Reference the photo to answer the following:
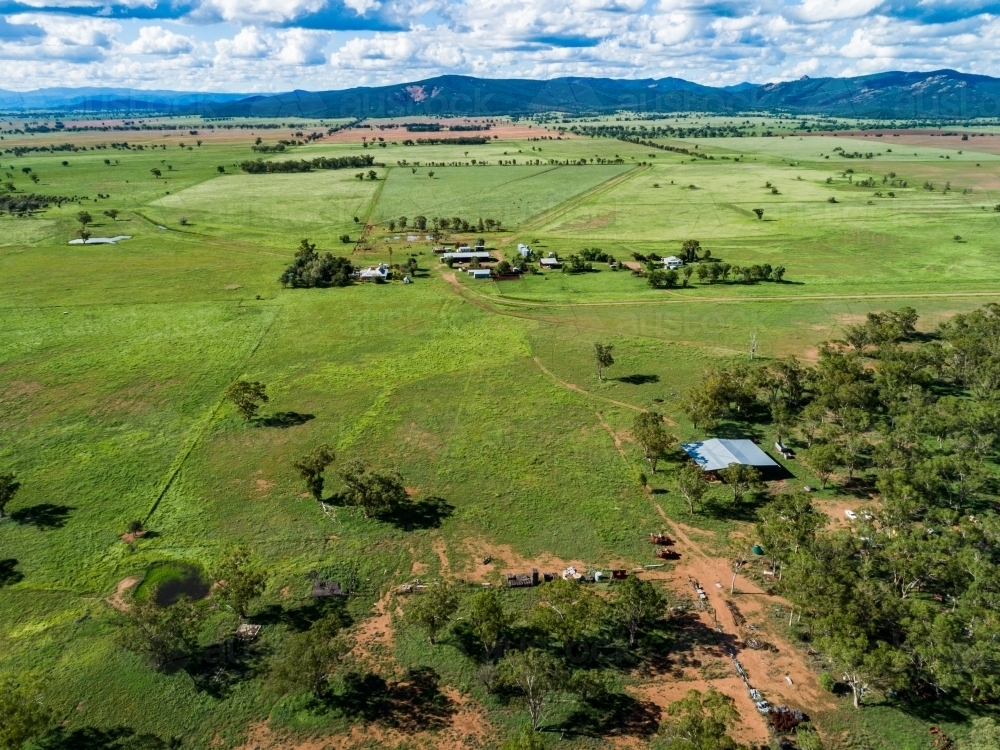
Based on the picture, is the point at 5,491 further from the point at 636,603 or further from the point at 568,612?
the point at 636,603

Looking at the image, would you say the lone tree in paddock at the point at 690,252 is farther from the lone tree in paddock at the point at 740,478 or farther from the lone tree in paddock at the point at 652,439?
the lone tree in paddock at the point at 740,478

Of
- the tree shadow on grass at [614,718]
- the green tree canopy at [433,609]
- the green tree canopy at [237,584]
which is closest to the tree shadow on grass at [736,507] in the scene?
the tree shadow on grass at [614,718]

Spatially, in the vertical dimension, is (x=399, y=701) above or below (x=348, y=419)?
below

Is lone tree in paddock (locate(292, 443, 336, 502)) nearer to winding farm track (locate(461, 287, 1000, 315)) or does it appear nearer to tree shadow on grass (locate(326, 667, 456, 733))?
tree shadow on grass (locate(326, 667, 456, 733))

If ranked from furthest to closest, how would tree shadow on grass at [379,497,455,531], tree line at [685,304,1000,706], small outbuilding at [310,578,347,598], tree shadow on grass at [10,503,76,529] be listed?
tree shadow on grass at [10,503,76,529] < tree shadow on grass at [379,497,455,531] < small outbuilding at [310,578,347,598] < tree line at [685,304,1000,706]

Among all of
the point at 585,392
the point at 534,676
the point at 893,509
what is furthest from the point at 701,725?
the point at 585,392

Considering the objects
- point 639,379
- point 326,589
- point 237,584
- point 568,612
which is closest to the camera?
point 568,612

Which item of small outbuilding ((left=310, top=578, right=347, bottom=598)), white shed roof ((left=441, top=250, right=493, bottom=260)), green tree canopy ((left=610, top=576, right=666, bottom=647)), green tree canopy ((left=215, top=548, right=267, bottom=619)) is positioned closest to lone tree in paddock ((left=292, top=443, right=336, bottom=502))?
green tree canopy ((left=215, top=548, right=267, bottom=619))

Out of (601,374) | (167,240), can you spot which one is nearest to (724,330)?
(601,374)
